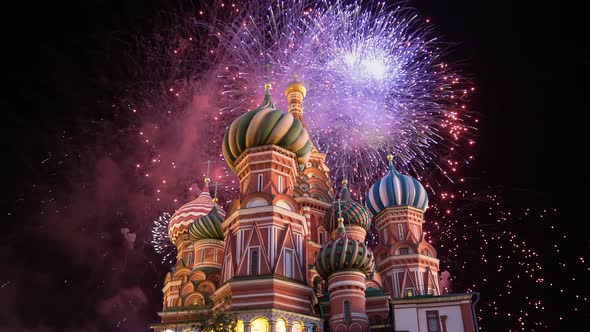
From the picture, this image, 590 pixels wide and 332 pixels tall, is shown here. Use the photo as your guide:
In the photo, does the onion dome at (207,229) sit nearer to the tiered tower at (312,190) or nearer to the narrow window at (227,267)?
the tiered tower at (312,190)

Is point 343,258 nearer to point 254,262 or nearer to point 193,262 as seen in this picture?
point 254,262

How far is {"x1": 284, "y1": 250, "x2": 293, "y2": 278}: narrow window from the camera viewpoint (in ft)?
83.9

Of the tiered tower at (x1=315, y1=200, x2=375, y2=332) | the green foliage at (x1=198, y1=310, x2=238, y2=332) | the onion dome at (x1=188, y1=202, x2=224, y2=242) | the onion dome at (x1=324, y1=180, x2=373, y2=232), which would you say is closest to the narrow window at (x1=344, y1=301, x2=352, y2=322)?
the tiered tower at (x1=315, y1=200, x2=375, y2=332)

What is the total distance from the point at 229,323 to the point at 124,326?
24.7 meters

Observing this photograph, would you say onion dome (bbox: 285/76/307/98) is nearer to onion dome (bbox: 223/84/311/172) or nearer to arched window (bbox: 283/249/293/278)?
onion dome (bbox: 223/84/311/172)

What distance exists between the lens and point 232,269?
84.4 feet

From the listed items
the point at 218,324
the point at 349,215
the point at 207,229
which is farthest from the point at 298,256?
the point at 207,229

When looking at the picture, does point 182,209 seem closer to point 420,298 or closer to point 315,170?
point 315,170

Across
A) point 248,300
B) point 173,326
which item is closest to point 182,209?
point 173,326

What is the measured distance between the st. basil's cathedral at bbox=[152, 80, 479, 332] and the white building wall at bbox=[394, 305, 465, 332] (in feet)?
0.15

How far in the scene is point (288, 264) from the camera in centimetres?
2581

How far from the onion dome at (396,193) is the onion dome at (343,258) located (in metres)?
8.93

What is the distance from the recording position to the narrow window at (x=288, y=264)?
1007 inches

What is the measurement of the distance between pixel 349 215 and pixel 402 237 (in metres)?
3.48
